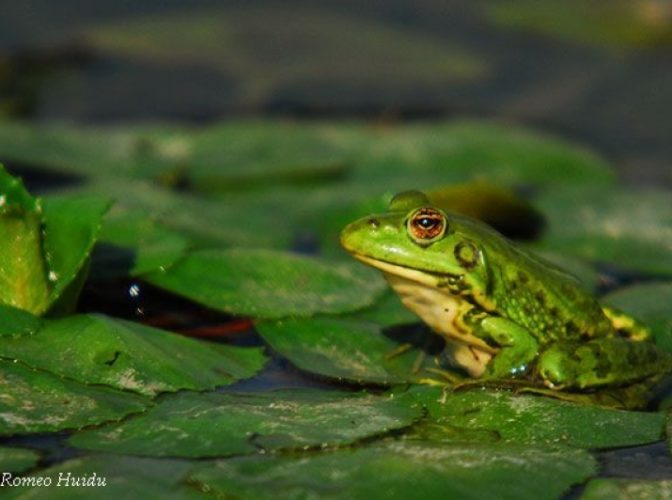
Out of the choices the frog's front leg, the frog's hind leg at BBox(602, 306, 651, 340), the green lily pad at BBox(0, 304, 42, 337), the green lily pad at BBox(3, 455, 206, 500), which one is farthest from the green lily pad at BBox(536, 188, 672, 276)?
the green lily pad at BBox(3, 455, 206, 500)

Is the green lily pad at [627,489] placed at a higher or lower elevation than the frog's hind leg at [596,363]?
lower

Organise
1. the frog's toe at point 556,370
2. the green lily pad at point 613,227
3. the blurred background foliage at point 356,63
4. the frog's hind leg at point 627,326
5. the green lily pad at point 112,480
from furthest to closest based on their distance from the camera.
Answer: the blurred background foliage at point 356,63 → the green lily pad at point 613,227 → the frog's hind leg at point 627,326 → the frog's toe at point 556,370 → the green lily pad at point 112,480

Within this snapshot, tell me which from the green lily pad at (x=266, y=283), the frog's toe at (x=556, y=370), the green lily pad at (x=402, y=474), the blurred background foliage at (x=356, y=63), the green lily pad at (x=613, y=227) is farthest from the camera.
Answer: the blurred background foliage at (x=356, y=63)

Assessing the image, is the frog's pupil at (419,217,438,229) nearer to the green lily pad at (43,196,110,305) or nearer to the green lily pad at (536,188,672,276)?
Answer: the green lily pad at (43,196,110,305)

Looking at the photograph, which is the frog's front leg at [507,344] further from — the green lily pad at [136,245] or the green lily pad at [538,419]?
the green lily pad at [136,245]

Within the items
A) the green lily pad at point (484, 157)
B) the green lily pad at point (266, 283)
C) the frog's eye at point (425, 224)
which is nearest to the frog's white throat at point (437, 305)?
the frog's eye at point (425, 224)
